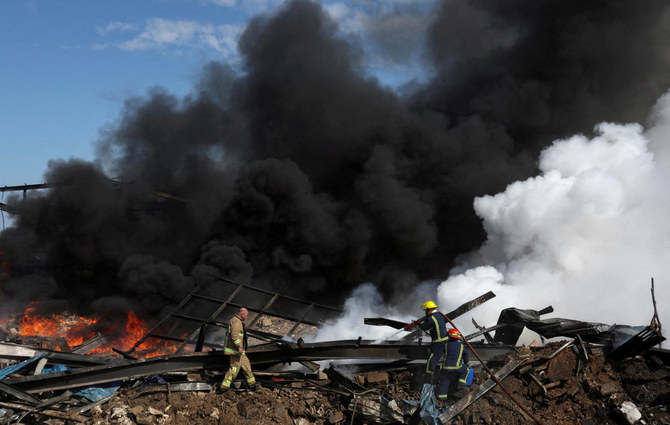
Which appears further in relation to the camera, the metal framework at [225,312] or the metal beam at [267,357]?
the metal framework at [225,312]

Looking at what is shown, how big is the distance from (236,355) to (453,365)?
151 inches

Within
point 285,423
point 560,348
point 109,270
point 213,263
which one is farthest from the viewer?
point 109,270

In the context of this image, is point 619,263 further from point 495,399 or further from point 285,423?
point 285,423

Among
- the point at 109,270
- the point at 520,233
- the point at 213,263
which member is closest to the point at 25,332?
the point at 109,270

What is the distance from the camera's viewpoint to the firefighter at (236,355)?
8.73m

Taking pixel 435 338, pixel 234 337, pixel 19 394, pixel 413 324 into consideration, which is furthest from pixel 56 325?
pixel 435 338

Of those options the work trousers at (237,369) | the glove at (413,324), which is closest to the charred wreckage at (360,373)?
the work trousers at (237,369)

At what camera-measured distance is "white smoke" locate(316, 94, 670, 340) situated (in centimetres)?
1256

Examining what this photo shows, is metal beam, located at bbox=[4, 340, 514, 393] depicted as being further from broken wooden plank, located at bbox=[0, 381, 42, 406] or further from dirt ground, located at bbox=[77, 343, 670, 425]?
broken wooden plank, located at bbox=[0, 381, 42, 406]

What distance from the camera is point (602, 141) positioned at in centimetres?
1577

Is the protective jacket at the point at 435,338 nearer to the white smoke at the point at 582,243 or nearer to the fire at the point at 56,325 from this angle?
the white smoke at the point at 582,243

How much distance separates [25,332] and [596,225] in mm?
17478

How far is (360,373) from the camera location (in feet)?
31.2

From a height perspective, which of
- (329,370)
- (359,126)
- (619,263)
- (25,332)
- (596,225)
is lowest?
(329,370)
